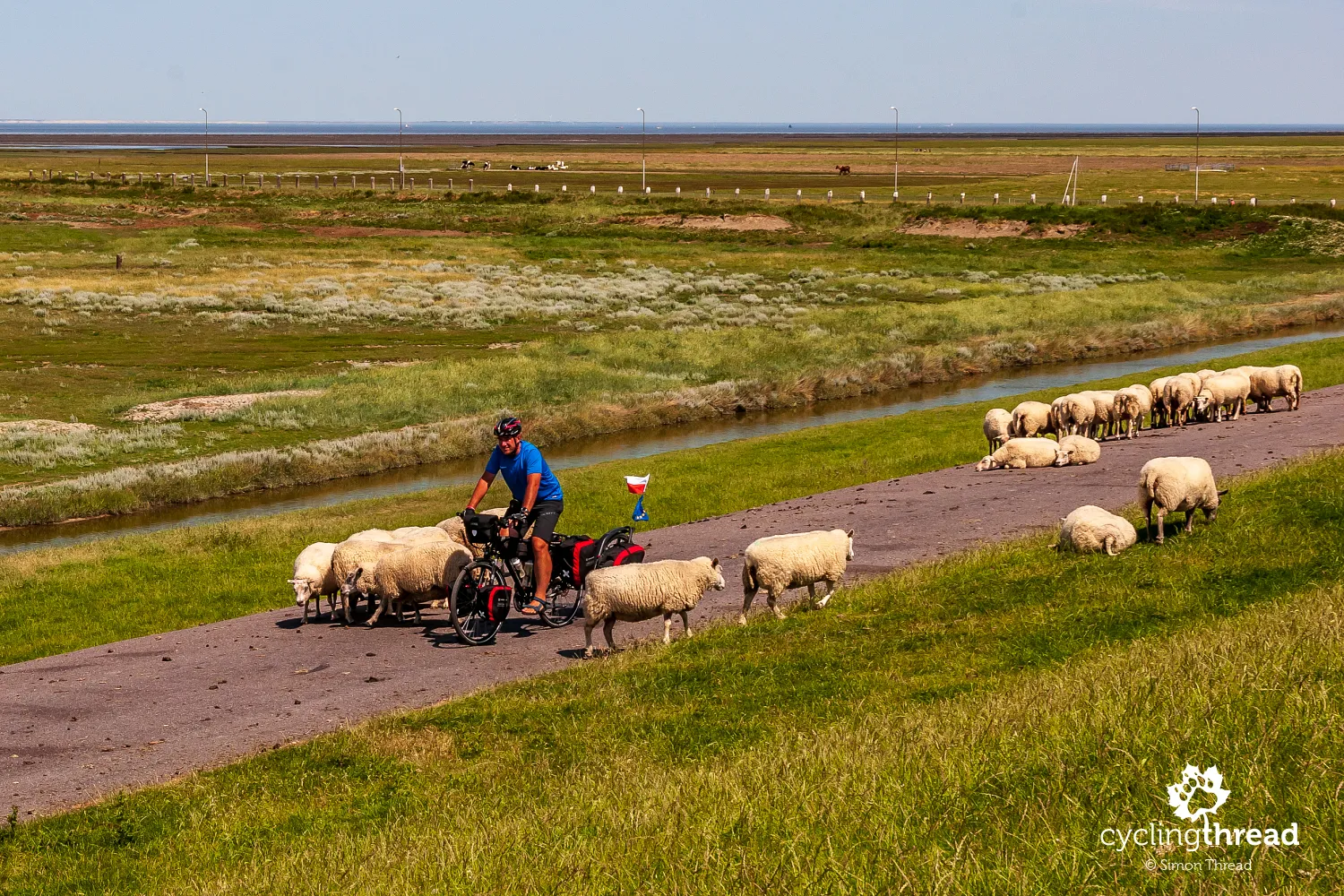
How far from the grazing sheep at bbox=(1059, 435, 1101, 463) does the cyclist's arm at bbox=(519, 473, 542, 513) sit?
1418 cm

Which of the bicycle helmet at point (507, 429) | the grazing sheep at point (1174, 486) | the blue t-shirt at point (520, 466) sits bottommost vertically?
the grazing sheep at point (1174, 486)

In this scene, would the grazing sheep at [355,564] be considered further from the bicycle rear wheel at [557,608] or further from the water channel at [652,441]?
the water channel at [652,441]

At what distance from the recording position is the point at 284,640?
16.8m

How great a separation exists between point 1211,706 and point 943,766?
1587 mm

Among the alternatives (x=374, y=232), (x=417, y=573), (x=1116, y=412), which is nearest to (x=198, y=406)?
(x=417, y=573)

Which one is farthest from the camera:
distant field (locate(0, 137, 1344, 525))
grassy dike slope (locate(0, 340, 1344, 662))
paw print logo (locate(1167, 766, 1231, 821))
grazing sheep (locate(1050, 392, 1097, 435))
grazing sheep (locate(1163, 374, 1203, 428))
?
distant field (locate(0, 137, 1344, 525))

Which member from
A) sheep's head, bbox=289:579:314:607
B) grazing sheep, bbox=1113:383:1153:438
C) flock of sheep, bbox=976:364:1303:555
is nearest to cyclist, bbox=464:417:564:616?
sheep's head, bbox=289:579:314:607

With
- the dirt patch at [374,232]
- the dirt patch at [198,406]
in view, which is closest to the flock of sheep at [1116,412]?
the dirt patch at [198,406]

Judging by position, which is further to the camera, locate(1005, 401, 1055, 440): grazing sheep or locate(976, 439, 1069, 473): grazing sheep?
locate(1005, 401, 1055, 440): grazing sheep

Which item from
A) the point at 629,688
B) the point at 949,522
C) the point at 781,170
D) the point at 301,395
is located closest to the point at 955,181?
the point at 781,170

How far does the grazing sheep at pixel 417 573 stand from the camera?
16.4m

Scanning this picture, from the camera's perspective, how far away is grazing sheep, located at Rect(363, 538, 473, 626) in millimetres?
16438

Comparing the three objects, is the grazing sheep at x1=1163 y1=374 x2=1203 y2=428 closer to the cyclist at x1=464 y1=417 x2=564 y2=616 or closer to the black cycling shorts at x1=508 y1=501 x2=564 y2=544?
the cyclist at x1=464 y1=417 x2=564 y2=616

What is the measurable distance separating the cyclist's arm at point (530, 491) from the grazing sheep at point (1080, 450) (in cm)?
1418
